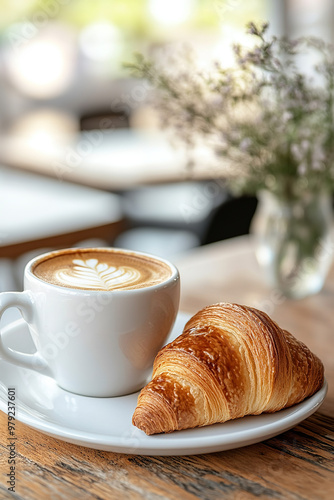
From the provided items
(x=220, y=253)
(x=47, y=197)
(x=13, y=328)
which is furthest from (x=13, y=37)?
(x=13, y=328)

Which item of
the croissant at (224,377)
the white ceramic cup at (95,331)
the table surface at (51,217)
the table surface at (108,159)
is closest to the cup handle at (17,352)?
the white ceramic cup at (95,331)

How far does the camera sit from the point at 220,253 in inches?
49.4

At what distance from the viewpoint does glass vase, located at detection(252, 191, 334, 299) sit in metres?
1.00

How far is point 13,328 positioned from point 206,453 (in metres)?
0.28

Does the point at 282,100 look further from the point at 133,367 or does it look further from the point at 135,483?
the point at 135,483

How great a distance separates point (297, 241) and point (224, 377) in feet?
1.73

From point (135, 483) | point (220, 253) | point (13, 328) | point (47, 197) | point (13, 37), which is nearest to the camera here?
point (135, 483)

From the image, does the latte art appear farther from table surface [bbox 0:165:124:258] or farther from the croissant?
table surface [bbox 0:165:124:258]

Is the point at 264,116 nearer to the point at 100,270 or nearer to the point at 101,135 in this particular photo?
the point at 100,270

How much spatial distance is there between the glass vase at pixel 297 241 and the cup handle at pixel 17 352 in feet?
1.67

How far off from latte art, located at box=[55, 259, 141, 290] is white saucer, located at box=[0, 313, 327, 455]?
0.10 metres

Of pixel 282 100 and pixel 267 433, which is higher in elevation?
pixel 282 100

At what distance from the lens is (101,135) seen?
348 centimetres

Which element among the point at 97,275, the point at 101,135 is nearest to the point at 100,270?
the point at 97,275
